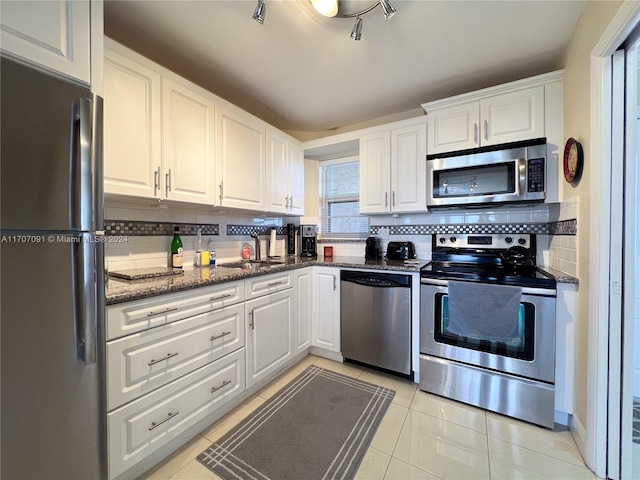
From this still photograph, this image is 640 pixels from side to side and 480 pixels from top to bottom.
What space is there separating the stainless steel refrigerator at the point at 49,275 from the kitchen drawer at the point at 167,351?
14 centimetres

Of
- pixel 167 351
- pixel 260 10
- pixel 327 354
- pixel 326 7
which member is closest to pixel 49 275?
pixel 167 351

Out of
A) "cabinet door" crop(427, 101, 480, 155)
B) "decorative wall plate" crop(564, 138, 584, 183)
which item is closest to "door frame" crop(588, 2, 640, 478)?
"decorative wall plate" crop(564, 138, 584, 183)

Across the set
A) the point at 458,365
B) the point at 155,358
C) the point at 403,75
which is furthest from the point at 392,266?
the point at 155,358

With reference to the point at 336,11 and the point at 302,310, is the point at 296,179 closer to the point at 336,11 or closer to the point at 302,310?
the point at 302,310

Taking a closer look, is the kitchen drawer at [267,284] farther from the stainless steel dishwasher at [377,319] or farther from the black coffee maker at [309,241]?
the black coffee maker at [309,241]

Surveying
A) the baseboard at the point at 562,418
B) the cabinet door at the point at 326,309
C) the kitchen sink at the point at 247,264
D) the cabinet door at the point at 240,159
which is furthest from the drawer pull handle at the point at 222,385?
the baseboard at the point at 562,418

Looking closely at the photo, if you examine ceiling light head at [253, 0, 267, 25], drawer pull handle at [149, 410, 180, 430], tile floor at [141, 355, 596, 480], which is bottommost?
tile floor at [141, 355, 596, 480]

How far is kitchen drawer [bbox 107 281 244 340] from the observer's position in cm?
114

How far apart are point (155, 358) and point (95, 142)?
1.01 m

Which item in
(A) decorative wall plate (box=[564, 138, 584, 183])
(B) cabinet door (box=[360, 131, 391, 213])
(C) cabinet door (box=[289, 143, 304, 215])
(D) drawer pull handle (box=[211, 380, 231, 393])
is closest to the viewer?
(A) decorative wall plate (box=[564, 138, 584, 183])

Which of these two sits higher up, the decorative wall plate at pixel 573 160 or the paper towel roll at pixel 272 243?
the decorative wall plate at pixel 573 160

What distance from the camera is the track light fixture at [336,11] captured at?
1308 mm

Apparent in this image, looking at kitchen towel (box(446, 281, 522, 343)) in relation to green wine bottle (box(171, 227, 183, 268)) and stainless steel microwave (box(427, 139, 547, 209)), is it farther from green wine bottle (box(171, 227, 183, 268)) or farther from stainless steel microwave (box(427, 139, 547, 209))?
green wine bottle (box(171, 227, 183, 268))

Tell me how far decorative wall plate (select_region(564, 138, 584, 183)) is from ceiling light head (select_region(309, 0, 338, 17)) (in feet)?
5.18
